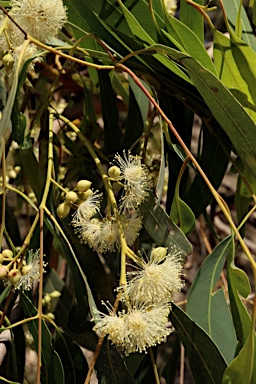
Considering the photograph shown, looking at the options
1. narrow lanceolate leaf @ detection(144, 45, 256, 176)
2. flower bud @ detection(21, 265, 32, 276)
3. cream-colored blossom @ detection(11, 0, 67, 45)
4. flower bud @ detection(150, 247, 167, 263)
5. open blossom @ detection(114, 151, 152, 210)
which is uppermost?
cream-colored blossom @ detection(11, 0, 67, 45)

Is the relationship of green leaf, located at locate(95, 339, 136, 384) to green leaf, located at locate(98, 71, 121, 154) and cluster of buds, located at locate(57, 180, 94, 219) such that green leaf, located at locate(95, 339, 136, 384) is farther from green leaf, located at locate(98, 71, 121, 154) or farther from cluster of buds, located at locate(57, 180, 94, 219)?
green leaf, located at locate(98, 71, 121, 154)

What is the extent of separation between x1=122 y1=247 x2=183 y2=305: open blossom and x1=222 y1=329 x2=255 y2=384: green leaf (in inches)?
A: 5.3

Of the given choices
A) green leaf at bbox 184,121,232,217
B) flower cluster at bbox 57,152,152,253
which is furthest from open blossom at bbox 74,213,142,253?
green leaf at bbox 184,121,232,217

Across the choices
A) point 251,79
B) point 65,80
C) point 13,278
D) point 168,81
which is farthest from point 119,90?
point 13,278

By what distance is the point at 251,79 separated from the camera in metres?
1.11

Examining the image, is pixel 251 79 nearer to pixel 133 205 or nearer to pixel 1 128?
pixel 133 205

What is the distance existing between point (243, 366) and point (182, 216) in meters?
0.33

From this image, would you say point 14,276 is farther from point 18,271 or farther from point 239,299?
point 239,299

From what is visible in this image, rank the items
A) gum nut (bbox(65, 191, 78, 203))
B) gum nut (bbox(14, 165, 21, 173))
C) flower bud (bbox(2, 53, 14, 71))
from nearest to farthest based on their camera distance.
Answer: gum nut (bbox(65, 191, 78, 203)) < flower bud (bbox(2, 53, 14, 71)) < gum nut (bbox(14, 165, 21, 173))

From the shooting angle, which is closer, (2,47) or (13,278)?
(13,278)

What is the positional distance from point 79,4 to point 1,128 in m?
0.43

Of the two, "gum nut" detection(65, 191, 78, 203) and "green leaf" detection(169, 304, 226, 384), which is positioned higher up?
"gum nut" detection(65, 191, 78, 203)

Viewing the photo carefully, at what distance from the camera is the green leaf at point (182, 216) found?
1100mm

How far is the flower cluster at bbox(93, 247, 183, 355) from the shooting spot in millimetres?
901
